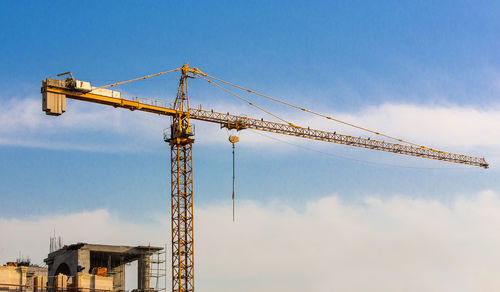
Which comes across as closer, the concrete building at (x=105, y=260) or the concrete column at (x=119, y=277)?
the concrete building at (x=105, y=260)

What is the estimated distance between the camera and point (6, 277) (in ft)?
279

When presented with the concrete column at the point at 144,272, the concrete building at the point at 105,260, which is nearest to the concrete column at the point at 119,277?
the concrete building at the point at 105,260

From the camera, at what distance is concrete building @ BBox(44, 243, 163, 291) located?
433 feet

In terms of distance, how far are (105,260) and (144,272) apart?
747 centimetres

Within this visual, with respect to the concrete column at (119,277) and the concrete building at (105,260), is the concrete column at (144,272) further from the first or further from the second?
the concrete column at (119,277)

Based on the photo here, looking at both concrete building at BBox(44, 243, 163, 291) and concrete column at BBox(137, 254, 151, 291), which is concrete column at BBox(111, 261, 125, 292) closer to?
concrete building at BBox(44, 243, 163, 291)

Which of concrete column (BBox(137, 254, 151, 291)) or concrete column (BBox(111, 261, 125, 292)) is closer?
concrete column (BBox(111, 261, 125, 292))

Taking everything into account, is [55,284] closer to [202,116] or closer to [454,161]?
[202,116]

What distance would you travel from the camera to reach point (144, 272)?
141 metres

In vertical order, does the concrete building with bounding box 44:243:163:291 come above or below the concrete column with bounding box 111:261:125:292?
above

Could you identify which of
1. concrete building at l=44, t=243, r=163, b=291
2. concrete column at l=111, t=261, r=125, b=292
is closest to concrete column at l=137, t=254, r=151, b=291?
concrete building at l=44, t=243, r=163, b=291

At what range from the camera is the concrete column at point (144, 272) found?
458 feet

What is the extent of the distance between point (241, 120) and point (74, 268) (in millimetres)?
41261

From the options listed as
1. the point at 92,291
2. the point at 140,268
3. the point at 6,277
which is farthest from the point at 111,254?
the point at 6,277
